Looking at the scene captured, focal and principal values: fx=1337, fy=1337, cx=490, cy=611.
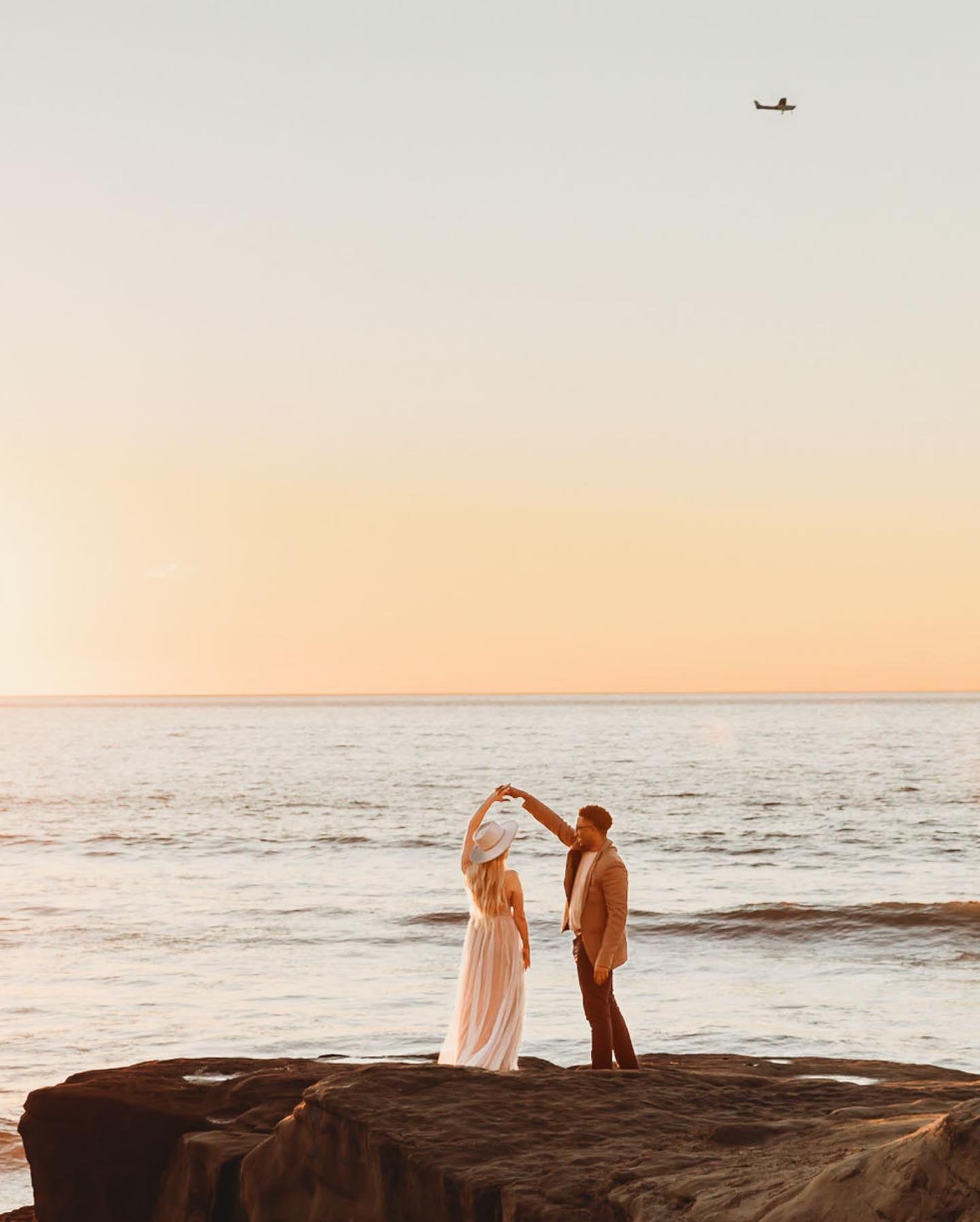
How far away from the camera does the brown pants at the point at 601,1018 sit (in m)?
8.55

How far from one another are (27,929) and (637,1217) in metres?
19.4

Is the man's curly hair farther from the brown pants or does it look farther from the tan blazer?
the brown pants

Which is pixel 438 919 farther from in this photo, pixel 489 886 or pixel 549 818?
pixel 549 818

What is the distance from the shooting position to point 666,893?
27.0 meters

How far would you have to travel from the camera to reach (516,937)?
29.5 ft

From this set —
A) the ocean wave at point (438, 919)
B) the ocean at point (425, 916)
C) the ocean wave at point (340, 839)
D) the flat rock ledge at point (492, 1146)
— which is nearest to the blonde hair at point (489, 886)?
the flat rock ledge at point (492, 1146)

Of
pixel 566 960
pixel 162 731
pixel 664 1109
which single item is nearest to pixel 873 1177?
pixel 664 1109

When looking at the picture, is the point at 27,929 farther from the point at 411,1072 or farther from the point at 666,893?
the point at 411,1072

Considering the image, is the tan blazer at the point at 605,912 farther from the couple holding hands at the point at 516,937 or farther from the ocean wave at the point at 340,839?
the ocean wave at the point at 340,839

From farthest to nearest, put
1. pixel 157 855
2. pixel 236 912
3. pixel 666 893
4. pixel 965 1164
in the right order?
pixel 157 855 < pixel 666 893 < pixel 236 912 < pixel 965 1164

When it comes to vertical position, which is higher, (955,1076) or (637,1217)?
(637,1217)

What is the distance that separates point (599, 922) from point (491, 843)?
0.86m

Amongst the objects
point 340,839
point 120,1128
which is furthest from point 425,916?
point 120,1128

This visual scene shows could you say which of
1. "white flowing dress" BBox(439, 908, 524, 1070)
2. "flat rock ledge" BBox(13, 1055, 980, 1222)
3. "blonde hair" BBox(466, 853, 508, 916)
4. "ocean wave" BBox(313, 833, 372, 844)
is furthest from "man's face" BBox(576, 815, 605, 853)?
"ocean wave" BBox(313, 833, 372, 844)
